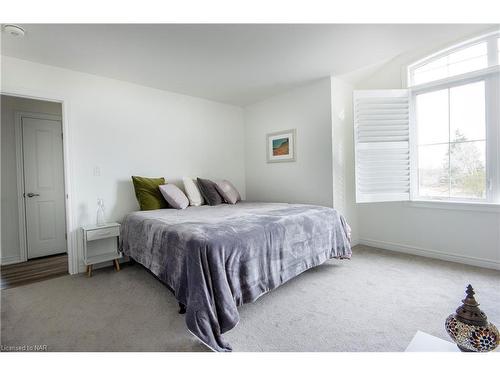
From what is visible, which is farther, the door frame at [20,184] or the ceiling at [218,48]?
the door frame at [20,184]

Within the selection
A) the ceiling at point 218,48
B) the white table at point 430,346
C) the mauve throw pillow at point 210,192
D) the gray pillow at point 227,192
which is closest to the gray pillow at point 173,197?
the mauve throw pillow at point 210,192

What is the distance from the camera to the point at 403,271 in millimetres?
2658

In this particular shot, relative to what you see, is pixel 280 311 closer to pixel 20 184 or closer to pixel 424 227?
pixel 424 227

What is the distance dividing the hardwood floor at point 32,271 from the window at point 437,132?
13.2ft

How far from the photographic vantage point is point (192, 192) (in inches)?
136

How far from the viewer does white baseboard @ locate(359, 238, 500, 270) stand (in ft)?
8.82

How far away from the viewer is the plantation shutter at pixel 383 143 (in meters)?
3.14

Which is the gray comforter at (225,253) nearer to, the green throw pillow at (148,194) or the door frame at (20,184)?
the green throw pillow at (148,194)

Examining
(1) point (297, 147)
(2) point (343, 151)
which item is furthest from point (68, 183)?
(2) point (343, 151)

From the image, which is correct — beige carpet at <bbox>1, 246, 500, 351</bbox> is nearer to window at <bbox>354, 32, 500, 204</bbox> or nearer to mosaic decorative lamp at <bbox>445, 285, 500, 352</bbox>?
mosaic decorative lamp at <bbox>445, 285, 500, 352</bbox>
